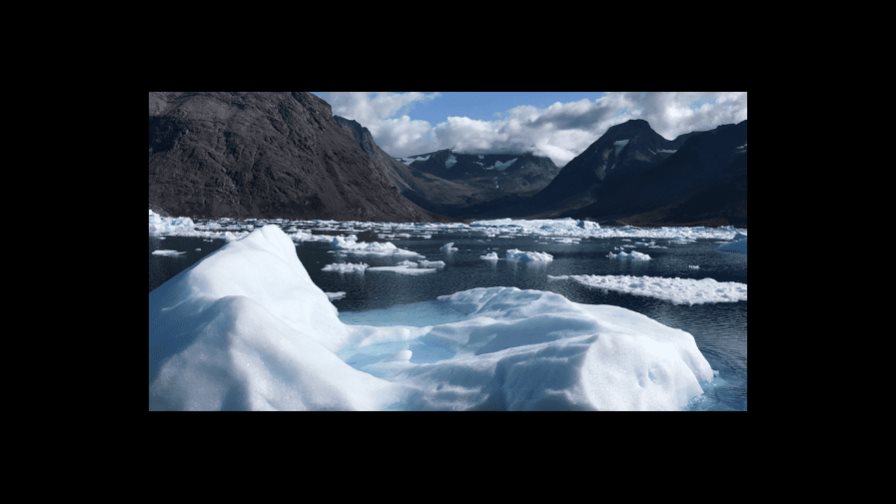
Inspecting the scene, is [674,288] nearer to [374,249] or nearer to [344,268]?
[344,268]

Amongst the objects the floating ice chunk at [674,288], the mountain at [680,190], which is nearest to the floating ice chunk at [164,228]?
the floating ice chunk at [674,288]

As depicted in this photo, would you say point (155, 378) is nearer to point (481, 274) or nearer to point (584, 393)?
point (584, 393)

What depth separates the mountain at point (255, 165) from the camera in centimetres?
10469

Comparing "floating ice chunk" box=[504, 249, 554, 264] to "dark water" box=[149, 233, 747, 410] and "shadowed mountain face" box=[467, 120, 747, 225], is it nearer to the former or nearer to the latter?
"dark water" box=[149, 233, 747, 410]

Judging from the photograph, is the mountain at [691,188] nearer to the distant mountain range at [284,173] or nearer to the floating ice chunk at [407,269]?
the distant mountain range at [284,173]

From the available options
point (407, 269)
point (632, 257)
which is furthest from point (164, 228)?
point (632, 257)

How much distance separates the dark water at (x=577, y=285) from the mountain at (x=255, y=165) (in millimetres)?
70267

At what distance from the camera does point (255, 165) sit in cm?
11612

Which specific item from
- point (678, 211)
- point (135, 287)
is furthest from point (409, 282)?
point (678, 211)

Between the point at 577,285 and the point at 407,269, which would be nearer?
the point at 577,285

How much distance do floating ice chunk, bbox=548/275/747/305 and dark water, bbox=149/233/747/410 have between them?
2.59 feet

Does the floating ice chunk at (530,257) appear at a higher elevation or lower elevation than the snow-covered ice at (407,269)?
higher

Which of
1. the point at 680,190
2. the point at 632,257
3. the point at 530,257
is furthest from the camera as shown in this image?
the point at 680,190

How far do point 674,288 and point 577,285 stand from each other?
4102 millimetres
